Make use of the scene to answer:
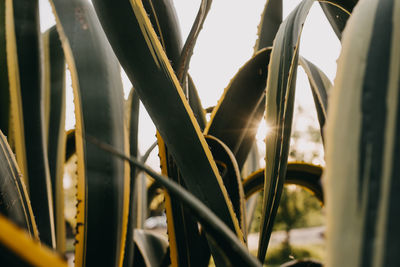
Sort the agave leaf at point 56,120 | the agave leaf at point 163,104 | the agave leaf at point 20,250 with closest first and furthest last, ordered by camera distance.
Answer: the agave leaf at point 20,250 < the agave leaf at point 163,104 < the agave leaf at point 56,120

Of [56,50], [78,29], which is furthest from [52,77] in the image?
[78,29]

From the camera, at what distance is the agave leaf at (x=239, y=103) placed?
0.45 metres

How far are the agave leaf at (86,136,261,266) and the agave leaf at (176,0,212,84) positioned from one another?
0.20 meters

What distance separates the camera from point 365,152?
6.3 inches

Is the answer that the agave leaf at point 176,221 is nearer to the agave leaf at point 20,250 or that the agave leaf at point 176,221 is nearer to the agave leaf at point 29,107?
the agave leaf at point 29,107

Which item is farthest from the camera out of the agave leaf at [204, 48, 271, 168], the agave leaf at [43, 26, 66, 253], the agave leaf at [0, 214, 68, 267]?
the agave leaf at [43, 26, 66, 253]

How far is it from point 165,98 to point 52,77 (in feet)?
1.18

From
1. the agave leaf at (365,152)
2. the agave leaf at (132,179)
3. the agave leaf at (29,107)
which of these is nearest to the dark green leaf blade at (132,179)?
the agave leaf at (132,179)

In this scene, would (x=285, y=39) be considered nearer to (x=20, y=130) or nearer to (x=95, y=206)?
(x=95, y=206)

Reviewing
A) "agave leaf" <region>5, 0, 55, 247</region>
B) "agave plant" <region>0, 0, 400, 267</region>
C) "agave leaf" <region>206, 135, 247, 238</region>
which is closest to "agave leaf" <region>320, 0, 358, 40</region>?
"agave plant" <region>0, 0, 400, 267</region>

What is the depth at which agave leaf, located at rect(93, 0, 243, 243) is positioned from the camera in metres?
0.32

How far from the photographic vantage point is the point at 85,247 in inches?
14.1

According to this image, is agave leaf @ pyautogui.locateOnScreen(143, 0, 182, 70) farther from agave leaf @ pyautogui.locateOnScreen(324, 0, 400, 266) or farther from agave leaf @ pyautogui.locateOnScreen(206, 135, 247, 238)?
agave leaf @ pyautogui.locateOnScreen(324, 0, 400, 266)

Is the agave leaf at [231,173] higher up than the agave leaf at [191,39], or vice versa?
the agave leaf at [191,39]
